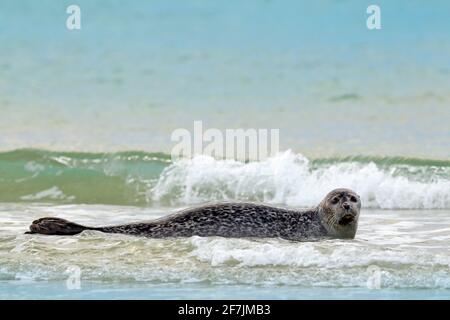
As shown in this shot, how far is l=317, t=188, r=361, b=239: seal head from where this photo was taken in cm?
1120

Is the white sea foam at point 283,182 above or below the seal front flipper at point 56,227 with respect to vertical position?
below

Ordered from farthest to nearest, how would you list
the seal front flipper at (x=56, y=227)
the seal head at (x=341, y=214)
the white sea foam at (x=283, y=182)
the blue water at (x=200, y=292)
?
1. the white sea foam at (x=283, y=182)
2. the seal head at (x=341, y=214)
3. the seal front flipper at (x=56, y=227)
4. the blue water at (x=200, y=292)

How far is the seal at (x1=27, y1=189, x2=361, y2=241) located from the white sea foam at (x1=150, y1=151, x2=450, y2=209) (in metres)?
5.51

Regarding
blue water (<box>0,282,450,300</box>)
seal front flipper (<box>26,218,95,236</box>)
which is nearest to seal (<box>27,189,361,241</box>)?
seal front flipper (<box>26,218,95,236</box>)

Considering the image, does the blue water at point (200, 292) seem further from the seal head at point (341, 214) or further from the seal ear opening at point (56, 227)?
the seal head at point (341, 214)

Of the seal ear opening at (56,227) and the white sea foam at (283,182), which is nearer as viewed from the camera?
the seal ear opening at (56,227)

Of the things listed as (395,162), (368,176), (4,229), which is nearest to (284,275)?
(4,229)

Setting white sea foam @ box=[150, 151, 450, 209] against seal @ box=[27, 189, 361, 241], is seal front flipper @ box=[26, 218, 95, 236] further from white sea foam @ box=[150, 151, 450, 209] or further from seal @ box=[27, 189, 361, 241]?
white sea foam @ box=[150, 151, 450, 209]

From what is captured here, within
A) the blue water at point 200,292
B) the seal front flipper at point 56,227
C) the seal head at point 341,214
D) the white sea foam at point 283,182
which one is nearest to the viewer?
the blue water at point 200,292

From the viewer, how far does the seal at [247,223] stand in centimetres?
1093

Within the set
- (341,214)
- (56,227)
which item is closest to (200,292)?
(56,227)

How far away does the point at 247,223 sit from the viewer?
11.0 meters

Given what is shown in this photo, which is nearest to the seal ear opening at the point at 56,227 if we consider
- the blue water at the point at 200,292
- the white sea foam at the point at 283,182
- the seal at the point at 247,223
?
the seal at the point at 247,223
